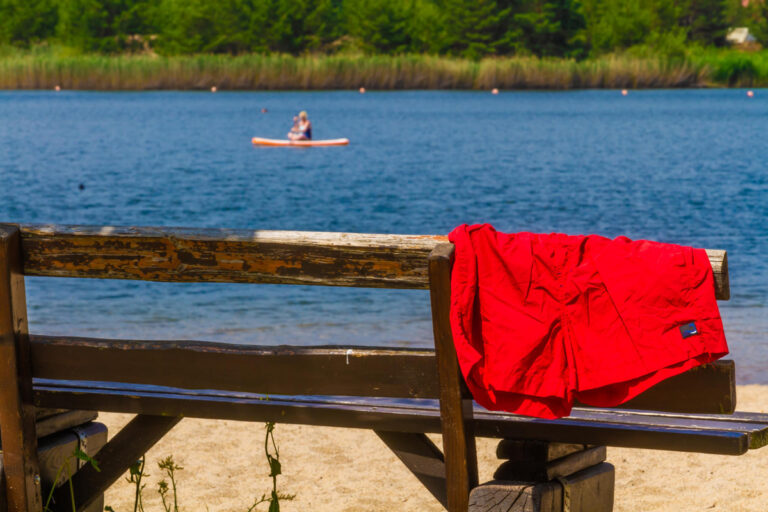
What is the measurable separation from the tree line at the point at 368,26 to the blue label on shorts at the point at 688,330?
3372 inches

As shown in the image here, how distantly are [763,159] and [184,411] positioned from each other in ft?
94.3

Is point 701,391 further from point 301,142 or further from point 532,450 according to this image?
point 301,142

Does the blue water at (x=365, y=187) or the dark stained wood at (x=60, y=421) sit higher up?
the dark stained wood at (x=60, y=421)

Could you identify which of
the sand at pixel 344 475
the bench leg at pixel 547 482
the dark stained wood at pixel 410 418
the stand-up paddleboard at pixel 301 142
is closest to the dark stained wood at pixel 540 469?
the bench leg at pixel 547 482

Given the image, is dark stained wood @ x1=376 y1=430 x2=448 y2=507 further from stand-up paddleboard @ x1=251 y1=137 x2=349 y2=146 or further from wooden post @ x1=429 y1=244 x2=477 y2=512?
stand-up paddleboard @ x1=251 y1=137 x2=349 y2=146

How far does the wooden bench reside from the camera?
9.07 feet

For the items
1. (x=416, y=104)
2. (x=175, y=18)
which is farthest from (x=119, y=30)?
(x=416, y=104)

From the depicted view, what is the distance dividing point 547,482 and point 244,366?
0.91m

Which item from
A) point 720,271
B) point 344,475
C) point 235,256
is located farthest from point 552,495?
point 344,475

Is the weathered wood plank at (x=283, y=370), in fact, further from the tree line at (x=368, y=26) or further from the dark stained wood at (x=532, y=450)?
the tree line at (x=368, y=26)

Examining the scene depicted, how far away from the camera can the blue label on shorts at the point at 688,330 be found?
8.61 feet

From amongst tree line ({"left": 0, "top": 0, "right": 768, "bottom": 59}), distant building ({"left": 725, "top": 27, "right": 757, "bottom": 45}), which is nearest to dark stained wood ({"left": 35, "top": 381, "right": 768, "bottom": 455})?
tree line ({"left": 0, "top": 0, "right": 768, "bottom": 59})

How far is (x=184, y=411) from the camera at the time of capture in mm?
3225

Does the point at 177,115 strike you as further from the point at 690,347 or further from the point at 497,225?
the point at 690,347
